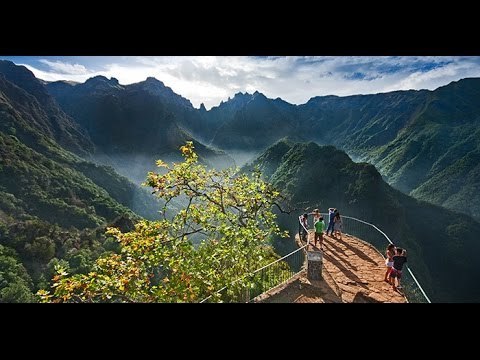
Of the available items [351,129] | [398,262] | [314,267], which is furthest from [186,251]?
[351,129]

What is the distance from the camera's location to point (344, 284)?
900 cm

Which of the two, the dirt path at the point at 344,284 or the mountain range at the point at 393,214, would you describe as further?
the mountain range at the point at 393,214

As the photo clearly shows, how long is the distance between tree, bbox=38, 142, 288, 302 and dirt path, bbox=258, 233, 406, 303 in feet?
4.20

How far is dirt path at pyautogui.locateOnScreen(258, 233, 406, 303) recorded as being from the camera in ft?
25.8

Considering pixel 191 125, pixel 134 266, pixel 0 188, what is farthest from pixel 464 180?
pixel 191 125

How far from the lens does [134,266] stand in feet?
27.8

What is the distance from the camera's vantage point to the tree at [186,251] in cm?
725

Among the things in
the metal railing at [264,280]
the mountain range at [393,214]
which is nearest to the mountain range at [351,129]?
the mountain range at [393,214]

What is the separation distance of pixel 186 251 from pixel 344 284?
→ 4.89 metres

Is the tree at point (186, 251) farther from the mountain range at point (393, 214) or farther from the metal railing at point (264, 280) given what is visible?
the mountain range at point (393, 214)

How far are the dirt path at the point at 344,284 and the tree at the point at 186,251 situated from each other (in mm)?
1279

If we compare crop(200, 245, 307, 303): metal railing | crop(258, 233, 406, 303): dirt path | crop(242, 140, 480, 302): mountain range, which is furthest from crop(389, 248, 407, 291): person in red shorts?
crop(242, 140, 480, 302): mountain range

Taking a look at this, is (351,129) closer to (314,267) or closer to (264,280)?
(314,267)
